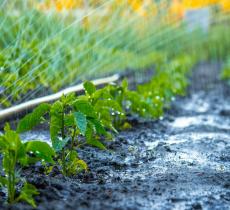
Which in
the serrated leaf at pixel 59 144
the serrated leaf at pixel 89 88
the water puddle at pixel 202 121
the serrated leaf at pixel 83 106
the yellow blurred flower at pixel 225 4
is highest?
the yellow blurred flower at pixel 225 4

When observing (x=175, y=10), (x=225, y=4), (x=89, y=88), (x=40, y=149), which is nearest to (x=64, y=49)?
(x=89, y=88)

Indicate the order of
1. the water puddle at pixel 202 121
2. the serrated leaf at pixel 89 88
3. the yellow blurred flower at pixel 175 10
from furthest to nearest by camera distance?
the yellow blurred flower at pixel 175 10, the water puddle at pixel 202 121, the serrated leaf at pixel 89 88

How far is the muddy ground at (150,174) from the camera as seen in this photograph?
1861mm

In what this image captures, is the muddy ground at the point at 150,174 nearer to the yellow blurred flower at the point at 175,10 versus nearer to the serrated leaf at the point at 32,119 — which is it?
the serrated leaf at the point at 32,119

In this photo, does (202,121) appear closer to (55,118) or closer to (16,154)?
(55,118)

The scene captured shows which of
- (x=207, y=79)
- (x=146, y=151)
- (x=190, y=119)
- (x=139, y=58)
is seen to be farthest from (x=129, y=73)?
(x=146, y=151)

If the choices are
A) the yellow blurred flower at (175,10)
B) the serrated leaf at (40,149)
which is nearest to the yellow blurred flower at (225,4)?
the yellow blurred flower at (175,10)

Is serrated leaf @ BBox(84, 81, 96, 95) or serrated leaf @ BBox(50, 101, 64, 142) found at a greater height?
serrated leaf @ BBox(84, 81, 96, 95)

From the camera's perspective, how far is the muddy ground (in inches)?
73.3

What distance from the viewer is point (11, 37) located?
4070mm

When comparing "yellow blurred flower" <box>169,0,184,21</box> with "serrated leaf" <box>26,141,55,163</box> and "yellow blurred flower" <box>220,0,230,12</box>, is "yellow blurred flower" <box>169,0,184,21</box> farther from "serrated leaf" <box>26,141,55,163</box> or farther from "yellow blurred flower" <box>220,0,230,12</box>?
"serrated leaf" <box>26,141,55,163</box>

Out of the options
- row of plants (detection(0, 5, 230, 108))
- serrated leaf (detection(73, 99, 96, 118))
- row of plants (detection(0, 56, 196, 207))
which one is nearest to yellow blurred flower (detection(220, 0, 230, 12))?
row of plants (detection(0, 5, 230, 108))

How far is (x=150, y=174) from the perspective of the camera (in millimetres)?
2244

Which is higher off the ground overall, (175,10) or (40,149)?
(175,10)
